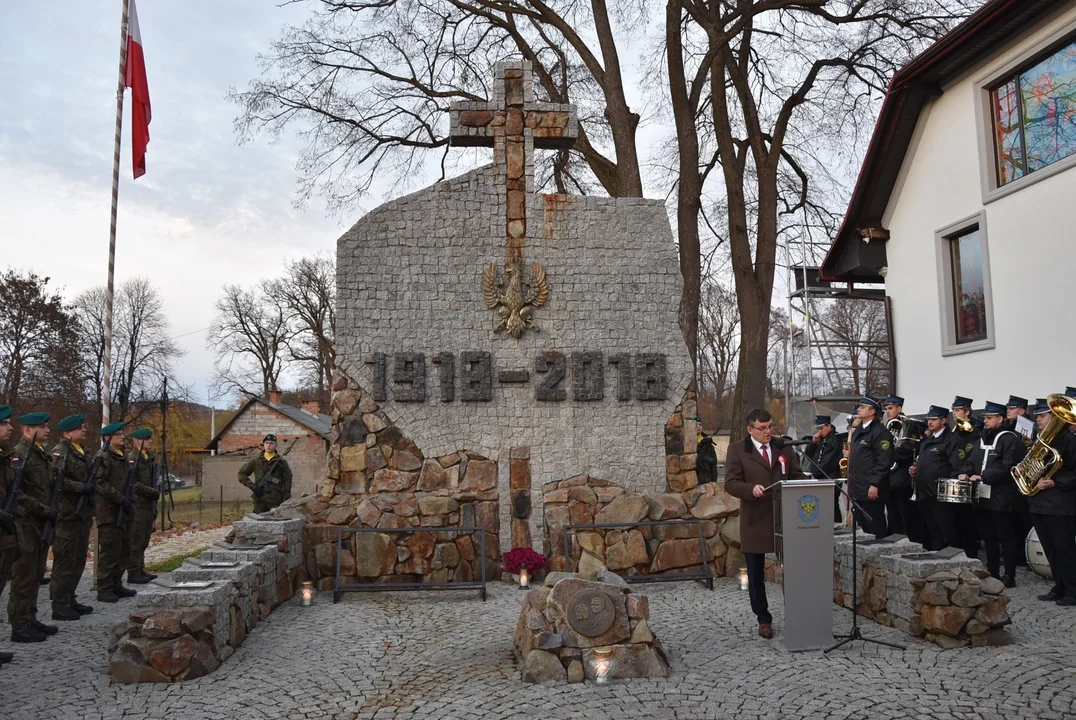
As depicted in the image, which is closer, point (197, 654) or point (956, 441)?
point (197, 654)

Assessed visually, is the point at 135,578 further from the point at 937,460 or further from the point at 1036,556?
the point at 1036,556

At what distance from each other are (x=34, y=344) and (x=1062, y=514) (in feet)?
93.0

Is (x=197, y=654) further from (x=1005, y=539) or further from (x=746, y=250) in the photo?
(x=746, y=250)

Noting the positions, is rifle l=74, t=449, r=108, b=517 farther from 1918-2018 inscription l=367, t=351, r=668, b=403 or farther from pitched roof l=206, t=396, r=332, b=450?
pitched roof l=206, t=396, r=332, b=450

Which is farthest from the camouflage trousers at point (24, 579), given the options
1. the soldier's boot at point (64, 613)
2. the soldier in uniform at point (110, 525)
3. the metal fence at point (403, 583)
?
A: the metal fence at point (403, 583)

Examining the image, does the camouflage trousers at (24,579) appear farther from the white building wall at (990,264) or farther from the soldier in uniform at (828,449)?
the white building wall at (990,264)

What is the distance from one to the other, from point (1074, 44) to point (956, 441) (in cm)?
563

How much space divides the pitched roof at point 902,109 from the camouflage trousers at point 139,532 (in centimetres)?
1166

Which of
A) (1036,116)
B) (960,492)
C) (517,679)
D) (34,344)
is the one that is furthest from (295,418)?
(517,679)

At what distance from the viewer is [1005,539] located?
27.8 ft

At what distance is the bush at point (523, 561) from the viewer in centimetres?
899

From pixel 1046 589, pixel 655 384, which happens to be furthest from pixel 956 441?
pixel 655 384

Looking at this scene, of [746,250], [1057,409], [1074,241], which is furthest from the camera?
[746,250]

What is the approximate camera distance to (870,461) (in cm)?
927
